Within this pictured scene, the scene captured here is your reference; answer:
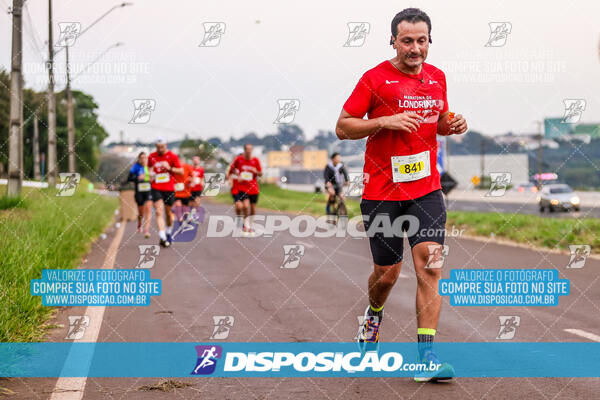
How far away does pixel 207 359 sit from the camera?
5699mm

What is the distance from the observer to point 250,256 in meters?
13.7

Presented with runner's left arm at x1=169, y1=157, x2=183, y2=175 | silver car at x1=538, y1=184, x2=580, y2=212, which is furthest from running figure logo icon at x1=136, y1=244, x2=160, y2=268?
silver car at x1=538, y1=184, x2=580, y2=212

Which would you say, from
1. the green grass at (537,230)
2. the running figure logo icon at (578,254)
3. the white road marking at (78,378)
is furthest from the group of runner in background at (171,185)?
the white road marking at (78,378)

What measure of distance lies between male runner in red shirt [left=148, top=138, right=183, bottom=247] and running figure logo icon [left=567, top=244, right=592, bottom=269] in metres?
7.14

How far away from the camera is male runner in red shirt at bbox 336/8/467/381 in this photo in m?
4.93

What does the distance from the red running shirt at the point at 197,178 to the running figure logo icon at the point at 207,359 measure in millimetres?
14966

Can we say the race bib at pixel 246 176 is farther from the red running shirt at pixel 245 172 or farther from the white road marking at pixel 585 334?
the white road marking at pixel 585 334

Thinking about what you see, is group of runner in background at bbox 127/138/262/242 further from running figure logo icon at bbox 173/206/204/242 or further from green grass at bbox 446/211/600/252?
green grass at bbox 446/211/600/252

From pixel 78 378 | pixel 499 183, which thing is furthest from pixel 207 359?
pixel 499 183

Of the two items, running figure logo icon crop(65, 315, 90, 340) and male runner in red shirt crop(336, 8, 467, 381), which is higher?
male runner in red shirt crop(336, 8, 467, 381)

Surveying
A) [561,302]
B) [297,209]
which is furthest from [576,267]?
[297,209]

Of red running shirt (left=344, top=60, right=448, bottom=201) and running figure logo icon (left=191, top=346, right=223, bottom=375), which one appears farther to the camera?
running figure logo icon (left=191, top=346, right=223, bottom=375)

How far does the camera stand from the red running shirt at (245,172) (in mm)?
A: 16594

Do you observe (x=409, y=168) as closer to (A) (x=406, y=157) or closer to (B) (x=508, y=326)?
(A) (x=406, y=157)
